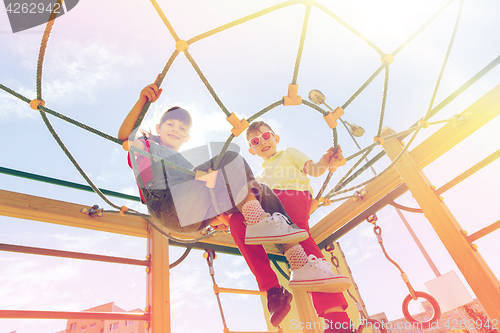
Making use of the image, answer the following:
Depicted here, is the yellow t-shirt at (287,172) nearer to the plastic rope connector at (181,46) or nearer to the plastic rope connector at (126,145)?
the plastic rope connector at (126,145)

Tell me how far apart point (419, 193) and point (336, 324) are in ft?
4.03

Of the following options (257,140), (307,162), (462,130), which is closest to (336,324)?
(307,162)

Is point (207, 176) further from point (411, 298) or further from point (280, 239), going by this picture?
point (411, 298)

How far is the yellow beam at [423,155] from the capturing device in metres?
1.81

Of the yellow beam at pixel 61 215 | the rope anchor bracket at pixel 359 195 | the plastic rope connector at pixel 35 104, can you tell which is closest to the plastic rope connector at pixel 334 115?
the rope anchor bracket at pixel 359 195

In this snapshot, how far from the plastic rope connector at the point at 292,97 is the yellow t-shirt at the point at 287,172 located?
2.82 ft

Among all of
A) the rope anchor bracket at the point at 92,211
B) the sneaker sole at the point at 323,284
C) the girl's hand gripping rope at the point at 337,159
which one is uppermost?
the rope anchor bracket at the point at 92,211

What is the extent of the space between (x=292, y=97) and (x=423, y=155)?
1437 millimetres

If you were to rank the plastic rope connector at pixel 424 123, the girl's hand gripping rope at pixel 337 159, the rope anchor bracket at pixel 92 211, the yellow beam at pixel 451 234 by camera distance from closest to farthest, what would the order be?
the yellow beam at pixel 451 234, the girl's hand gripping rope at pixel 337 159, the plastic rope connector at pixel 424 123, the rope anchor bracket at pixel 92 211

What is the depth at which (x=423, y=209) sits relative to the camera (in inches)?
80.0

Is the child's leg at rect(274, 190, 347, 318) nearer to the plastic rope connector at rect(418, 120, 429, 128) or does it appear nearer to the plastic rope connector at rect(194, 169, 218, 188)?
the plastic rope connector at rect(194, 169, 218, 188)

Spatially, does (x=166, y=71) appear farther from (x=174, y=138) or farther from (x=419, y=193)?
(x=419, y=193)

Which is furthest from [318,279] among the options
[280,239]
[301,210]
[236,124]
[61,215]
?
[61,215]

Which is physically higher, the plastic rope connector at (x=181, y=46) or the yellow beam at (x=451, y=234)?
the plastic rope connector at (x=181, y=46)
